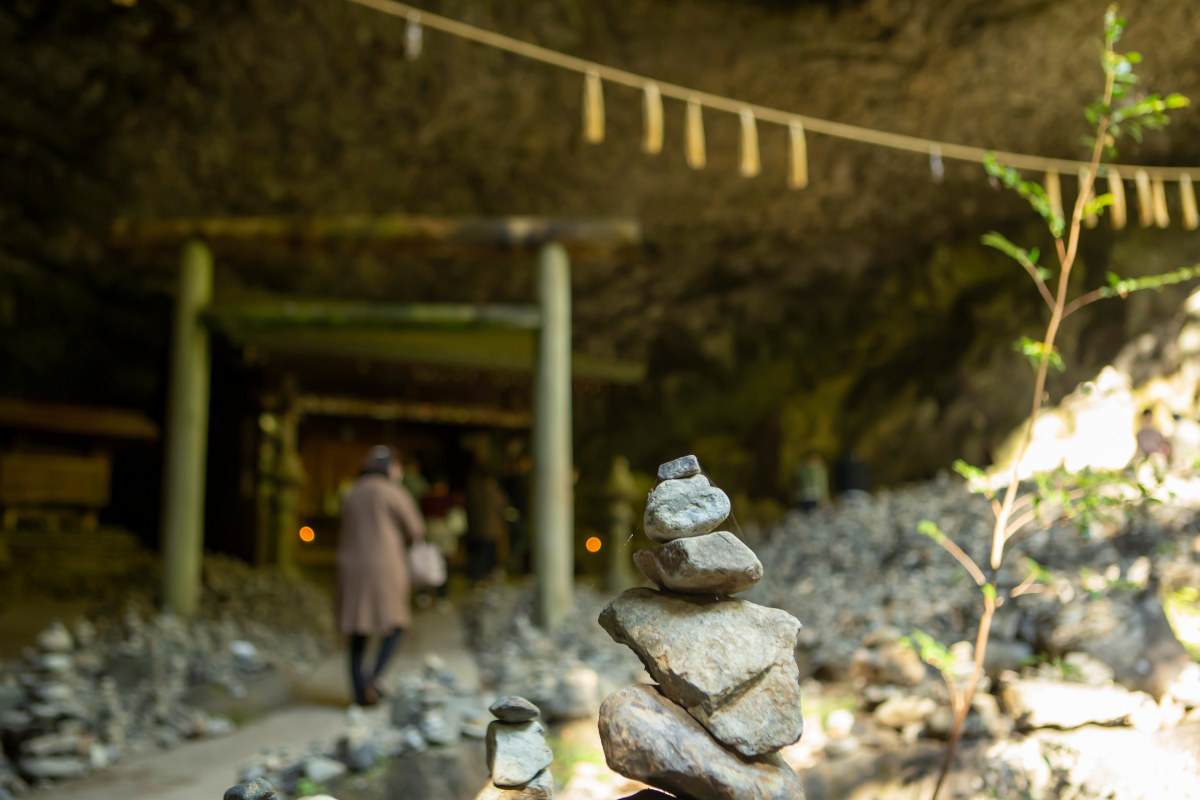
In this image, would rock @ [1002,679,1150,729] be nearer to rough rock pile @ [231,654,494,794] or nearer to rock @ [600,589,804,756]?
rock @ [600,589,804,756]

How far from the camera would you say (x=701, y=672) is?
2.02 metres

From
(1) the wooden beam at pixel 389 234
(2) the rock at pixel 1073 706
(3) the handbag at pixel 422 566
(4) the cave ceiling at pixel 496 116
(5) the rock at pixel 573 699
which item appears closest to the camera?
(2) the rock at pixel 1073 706

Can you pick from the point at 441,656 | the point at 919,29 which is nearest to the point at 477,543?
the point at 441,656

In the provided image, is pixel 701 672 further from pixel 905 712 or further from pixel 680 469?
pixel 905 712

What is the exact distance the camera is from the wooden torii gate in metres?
6.30

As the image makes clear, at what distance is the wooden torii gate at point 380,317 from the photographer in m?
6.30

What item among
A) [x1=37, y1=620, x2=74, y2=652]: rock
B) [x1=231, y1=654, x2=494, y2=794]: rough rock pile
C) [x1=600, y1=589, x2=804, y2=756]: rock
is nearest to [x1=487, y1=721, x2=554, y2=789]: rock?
[x1=600, y1=589, x2=804, y2=756]: rock

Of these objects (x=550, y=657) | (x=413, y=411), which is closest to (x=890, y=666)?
(x=550, y=657)

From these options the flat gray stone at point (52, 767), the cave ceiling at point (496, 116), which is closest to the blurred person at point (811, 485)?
the cave ceiling at point (496, 116)

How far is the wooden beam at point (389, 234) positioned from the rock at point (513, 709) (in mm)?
4793

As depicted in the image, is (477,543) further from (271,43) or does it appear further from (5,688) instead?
(271,43)

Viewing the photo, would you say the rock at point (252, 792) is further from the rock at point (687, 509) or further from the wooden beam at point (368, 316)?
the wooden beam at point (368, 316)

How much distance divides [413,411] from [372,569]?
7.41m

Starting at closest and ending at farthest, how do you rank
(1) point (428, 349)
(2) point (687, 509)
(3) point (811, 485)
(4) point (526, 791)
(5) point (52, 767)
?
(2) point (687, 509) → (4) point (526, 791) → (5) point (52, 767) → (1) point (428, 349) → (3) point (811, 485)
